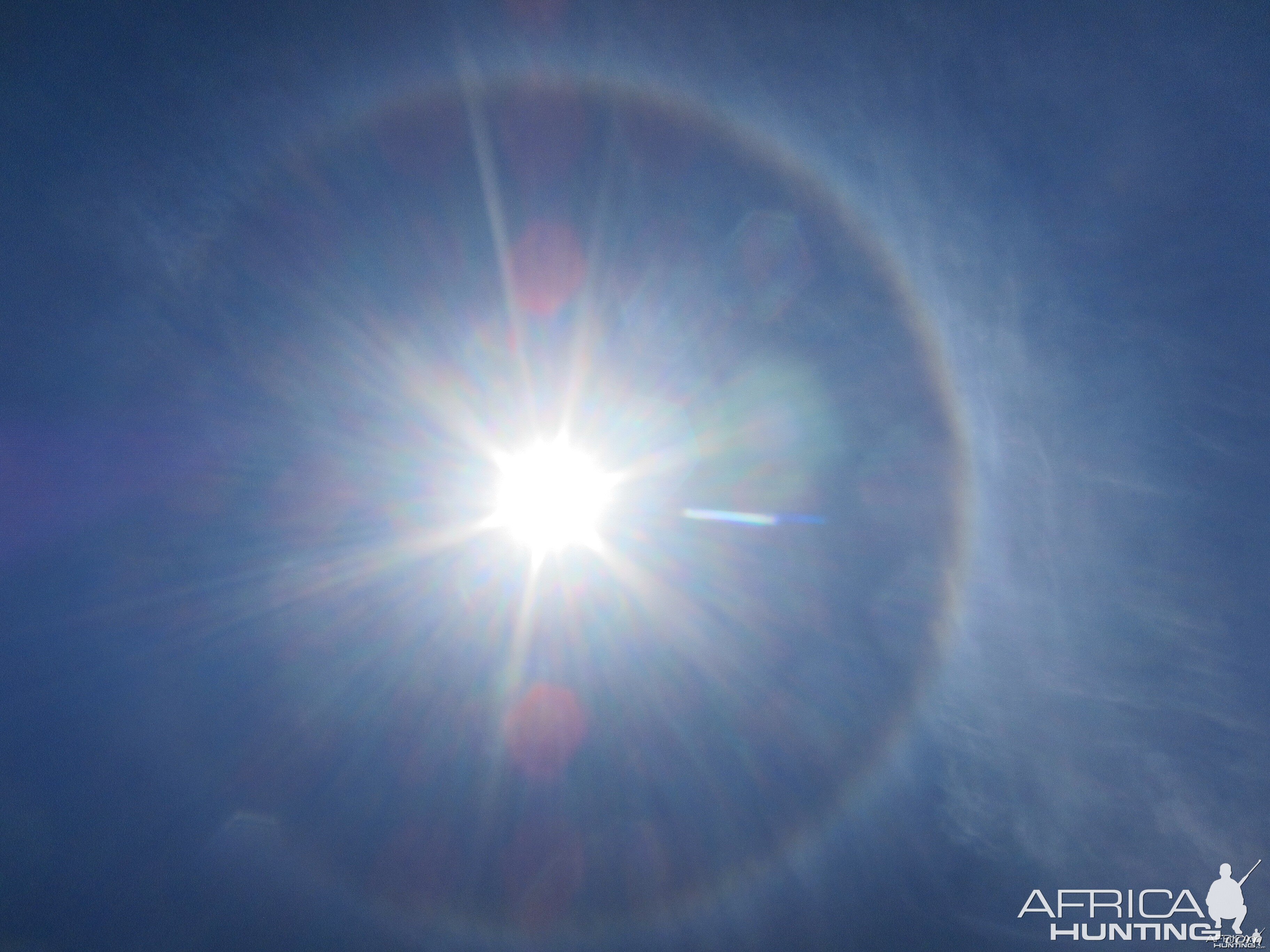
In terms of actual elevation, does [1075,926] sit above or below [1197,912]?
below

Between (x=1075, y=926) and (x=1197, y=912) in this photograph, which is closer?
(x=1197, y=912)
